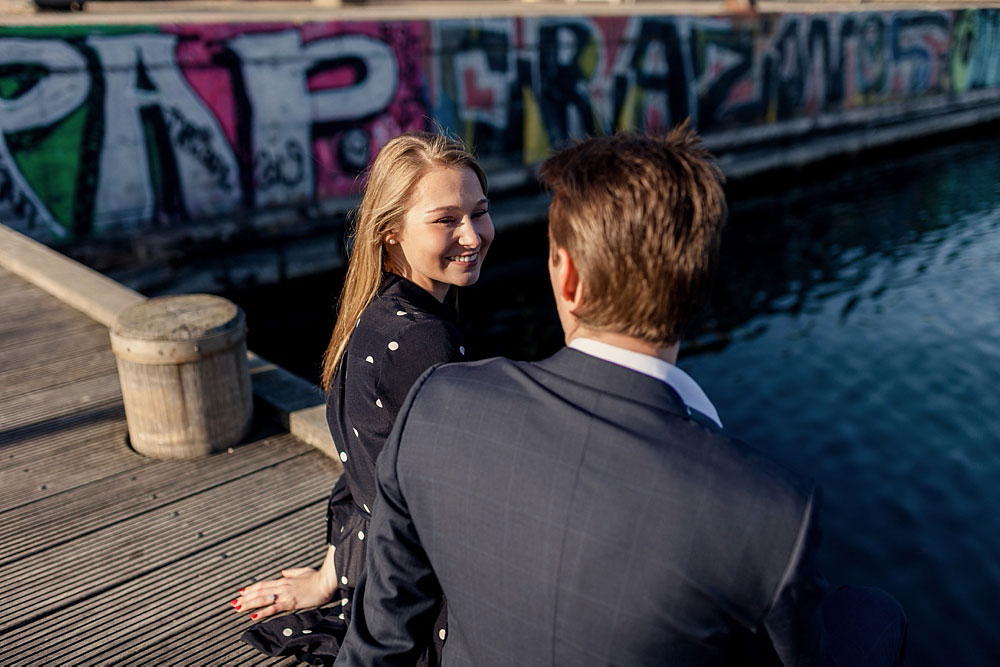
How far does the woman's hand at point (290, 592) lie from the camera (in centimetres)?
317

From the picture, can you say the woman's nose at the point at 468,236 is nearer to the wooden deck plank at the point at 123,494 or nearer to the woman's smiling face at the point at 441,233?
the woman's smiling face at the point at 441,233

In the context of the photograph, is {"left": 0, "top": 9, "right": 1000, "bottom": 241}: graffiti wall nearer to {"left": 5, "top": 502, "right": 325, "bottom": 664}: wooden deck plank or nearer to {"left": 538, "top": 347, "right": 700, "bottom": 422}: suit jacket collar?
{"left": 5, "top": 502, "right": 325, "bottom": 664}: wooden deck plank

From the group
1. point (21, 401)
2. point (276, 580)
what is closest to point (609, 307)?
point (276, 580)

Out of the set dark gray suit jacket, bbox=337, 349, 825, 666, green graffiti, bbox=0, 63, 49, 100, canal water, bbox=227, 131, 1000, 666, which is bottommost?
canal water, bbox=227, 131, 1000, 666

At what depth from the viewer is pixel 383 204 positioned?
2752mm

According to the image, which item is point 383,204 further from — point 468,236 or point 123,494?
point 123,494

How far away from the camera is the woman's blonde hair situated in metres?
2.73

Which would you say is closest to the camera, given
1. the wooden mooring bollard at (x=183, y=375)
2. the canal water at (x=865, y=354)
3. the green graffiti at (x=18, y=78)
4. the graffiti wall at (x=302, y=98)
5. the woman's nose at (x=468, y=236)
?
the woman's nose at (x=468, y=236)

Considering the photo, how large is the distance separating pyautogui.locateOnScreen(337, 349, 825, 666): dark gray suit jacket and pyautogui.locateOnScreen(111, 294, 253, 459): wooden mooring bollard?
106 inches

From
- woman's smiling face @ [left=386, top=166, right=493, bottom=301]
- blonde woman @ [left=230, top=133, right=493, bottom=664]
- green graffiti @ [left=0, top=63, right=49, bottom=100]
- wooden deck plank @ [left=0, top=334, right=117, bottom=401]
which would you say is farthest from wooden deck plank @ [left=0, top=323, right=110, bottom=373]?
green graffiti @ [left=0, top=63, right=49, bottom=100]

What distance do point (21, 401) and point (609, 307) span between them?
4917mm

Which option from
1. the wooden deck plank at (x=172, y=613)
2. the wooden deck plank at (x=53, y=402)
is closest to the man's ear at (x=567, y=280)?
the wooden deck plank at (x=172, y=613)

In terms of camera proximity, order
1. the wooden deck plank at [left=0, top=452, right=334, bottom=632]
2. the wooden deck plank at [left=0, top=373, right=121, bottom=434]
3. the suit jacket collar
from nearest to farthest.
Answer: the suit jacket collar < the wooden deck plank at [left=0, top=452, right=334, bottom=632] < the wooden deck plank at [left=0, top=373, right=121, bottom=434]

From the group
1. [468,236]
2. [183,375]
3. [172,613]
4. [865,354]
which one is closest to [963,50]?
[865,354]
